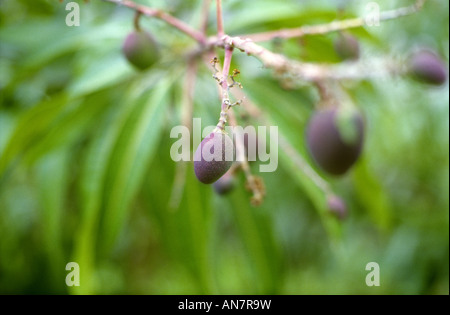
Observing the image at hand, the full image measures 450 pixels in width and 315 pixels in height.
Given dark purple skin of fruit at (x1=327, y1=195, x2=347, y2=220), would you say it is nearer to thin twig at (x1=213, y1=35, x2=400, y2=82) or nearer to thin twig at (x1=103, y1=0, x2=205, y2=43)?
thin twig at (x1=213, y1=35, x2=400, y2=82)

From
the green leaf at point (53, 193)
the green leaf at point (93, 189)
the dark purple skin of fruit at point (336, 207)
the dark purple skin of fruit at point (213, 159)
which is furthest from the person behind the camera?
the green leaf at point (53, 193)

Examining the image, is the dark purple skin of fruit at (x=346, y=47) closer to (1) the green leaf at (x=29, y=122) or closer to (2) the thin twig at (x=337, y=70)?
(2) the thin twig at (x=337, y=70)

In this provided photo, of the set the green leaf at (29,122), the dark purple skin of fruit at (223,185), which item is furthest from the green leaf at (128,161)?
the dark purple skin of fruit at (223,185)

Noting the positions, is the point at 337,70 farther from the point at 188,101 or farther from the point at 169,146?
the point at 169,146

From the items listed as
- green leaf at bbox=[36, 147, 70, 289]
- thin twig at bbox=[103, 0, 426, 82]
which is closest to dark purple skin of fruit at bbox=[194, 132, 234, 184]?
thin twig at bbox=[103, 0, 426, 82]

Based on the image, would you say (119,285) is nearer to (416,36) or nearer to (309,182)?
(309,182)

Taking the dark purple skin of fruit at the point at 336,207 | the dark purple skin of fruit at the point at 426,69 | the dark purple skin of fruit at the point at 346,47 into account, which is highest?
the dark purple skin of fruit at the point at 346,47
